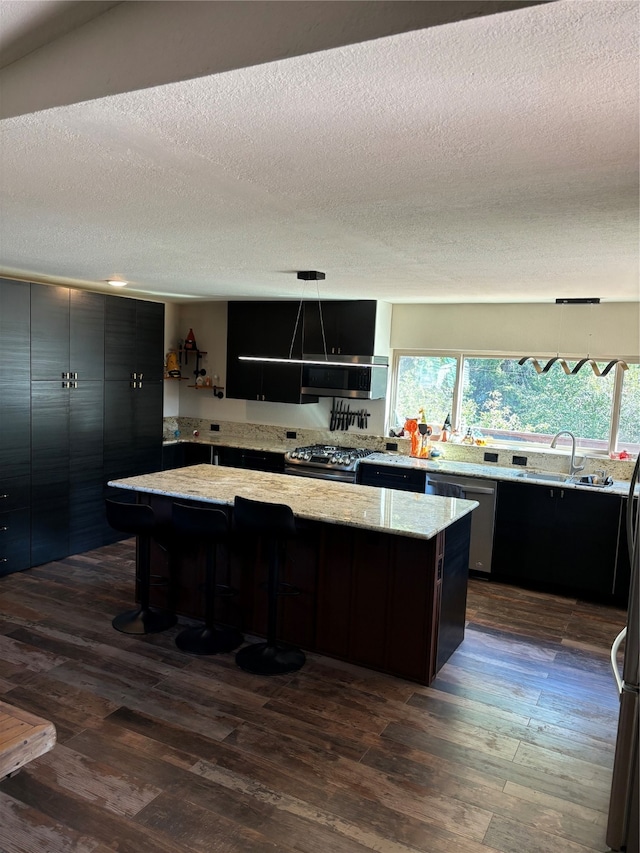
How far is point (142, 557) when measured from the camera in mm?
4098

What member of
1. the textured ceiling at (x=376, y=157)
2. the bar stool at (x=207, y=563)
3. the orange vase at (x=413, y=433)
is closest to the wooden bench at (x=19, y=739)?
the textured ceiling at (x=376, y=157)

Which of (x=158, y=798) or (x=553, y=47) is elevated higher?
(x=553, y=47)

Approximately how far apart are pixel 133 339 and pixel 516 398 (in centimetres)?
375

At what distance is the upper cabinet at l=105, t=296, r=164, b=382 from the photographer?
5.72m

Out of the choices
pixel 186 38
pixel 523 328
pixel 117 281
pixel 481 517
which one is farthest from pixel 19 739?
pixel 523 328

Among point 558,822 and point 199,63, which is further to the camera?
point 558,822

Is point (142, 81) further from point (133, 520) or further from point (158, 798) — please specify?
point (133, 520)

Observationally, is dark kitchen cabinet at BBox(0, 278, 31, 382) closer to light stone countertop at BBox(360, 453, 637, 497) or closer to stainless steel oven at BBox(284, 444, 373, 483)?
stainless steel oven at BBox(284, 444, 373, 483)

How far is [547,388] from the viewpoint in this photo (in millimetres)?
5734

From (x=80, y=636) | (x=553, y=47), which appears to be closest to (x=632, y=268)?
(x=553, y=47)

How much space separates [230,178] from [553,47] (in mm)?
1188

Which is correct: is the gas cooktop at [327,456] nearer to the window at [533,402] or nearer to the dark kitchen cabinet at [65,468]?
the window at [533,402]

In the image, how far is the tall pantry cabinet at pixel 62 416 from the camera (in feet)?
16.1

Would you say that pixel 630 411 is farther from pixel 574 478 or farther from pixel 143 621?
pixel 143 621
